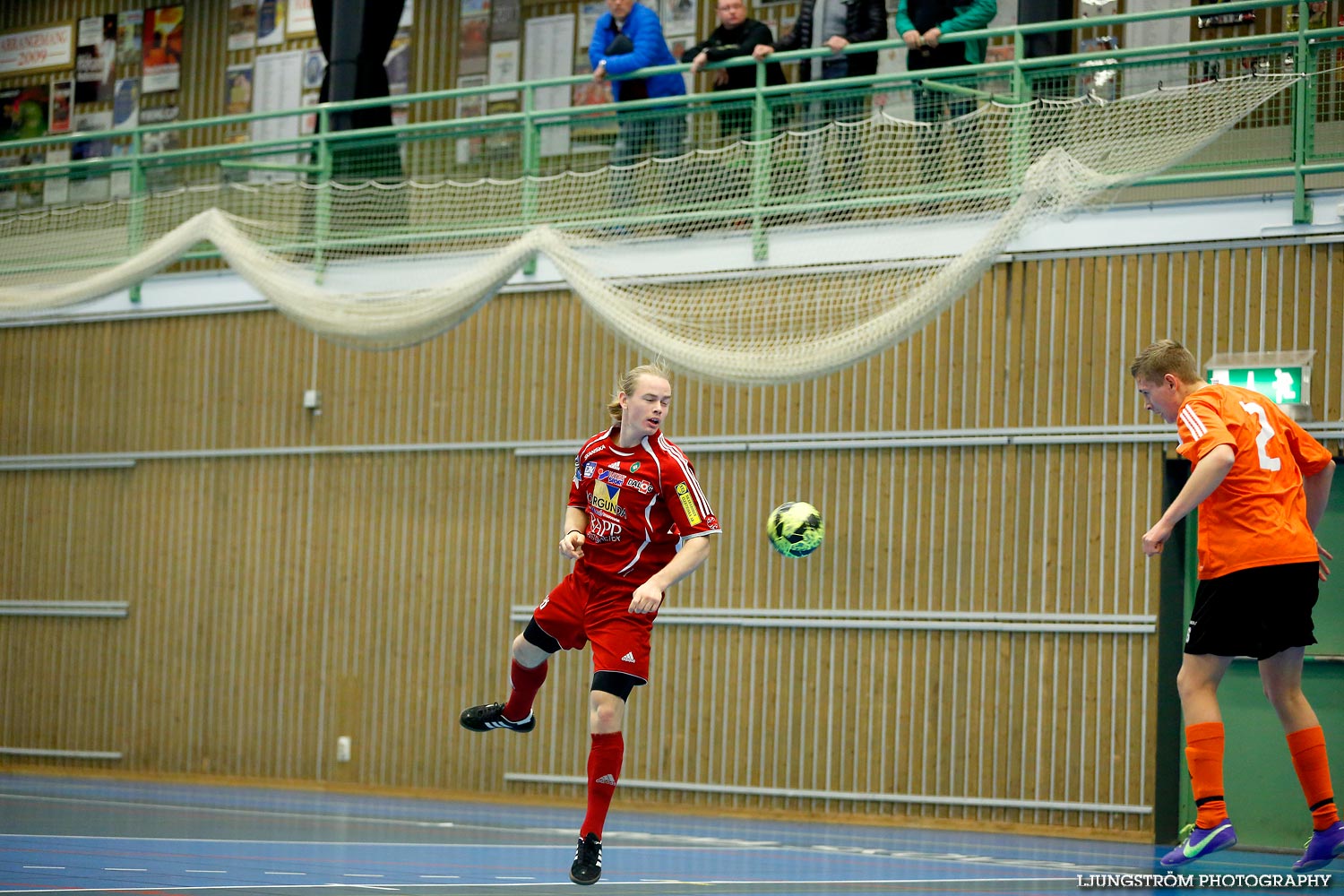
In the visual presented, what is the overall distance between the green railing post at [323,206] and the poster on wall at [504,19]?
3.55m

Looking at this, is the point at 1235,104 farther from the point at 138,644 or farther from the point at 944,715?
the point at 138,644

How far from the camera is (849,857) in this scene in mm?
9273

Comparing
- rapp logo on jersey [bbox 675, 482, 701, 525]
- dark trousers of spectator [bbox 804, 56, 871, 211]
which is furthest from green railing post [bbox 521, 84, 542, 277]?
rapp logo on jersey [bbox 675, 482, 701, 525]

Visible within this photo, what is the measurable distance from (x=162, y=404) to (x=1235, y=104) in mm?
10154

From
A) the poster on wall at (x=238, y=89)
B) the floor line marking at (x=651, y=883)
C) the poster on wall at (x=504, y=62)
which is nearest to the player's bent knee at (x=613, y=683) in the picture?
the floor line marking at (x=651, y=883)

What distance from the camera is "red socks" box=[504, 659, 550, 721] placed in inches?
297

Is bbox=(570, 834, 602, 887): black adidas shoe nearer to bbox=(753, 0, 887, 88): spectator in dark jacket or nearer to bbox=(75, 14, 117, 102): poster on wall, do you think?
bbox=(753, 0, 887, 88): spectator in dark jacket

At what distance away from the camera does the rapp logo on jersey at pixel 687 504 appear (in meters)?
7.04

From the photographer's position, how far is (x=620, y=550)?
7.19 metres

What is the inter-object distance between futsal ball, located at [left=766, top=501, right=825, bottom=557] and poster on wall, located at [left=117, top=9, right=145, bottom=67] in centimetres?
1256

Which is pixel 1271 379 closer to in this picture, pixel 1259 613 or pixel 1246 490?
pixel 1246 490

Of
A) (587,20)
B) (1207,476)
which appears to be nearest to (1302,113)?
(1207,476)

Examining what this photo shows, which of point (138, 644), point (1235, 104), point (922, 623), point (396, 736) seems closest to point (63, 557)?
point (138, 644)

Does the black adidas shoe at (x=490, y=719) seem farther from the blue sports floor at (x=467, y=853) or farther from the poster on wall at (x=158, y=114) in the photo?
the poster on wall at (x=158, y=114)
